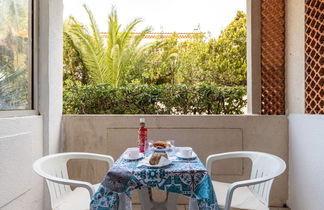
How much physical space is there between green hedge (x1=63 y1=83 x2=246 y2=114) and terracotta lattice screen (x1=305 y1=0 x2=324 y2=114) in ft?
3.05

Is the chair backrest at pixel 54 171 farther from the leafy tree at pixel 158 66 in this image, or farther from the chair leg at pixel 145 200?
the leafy tree at pixel 158 66

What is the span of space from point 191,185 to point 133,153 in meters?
0.57

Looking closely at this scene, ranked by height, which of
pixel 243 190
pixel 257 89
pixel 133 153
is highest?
pixel 257 89

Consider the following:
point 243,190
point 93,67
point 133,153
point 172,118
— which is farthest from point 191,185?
point 93,67

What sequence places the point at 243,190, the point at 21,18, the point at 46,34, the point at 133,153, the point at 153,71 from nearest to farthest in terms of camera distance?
the point at 133,153 < the point at 243,190 < the point at 21,18 < the point at 46,34 < the point at 153,71

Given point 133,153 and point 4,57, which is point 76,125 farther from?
point 133,153

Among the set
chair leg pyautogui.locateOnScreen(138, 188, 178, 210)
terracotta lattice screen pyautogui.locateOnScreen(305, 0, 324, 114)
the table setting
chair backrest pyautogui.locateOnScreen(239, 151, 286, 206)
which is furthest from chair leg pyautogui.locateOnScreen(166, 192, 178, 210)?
terracotta lattice screen pyautogui.locateOnScreen(305, 0, 324, 114)

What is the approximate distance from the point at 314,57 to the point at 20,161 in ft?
10.5

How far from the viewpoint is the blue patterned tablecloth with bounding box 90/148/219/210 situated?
5.32 ft

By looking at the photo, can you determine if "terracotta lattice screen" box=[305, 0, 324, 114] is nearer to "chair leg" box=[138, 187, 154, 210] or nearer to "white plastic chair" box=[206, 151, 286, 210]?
"white plastic chair" box=[206, 151, 286, 210]

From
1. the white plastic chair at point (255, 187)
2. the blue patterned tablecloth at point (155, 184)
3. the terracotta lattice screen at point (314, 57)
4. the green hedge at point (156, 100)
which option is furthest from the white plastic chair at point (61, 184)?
the terracotta lattice screen at point (314, 57)

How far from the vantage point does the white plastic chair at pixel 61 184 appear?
185 centimetres

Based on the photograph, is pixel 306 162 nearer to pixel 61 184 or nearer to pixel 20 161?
pixel 61 184

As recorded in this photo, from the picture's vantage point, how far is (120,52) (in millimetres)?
4980
